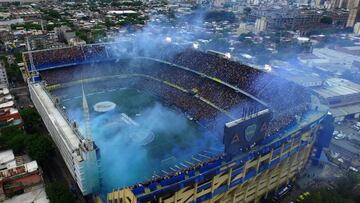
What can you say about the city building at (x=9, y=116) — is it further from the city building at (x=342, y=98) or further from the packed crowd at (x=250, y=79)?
the city building at (x=342, y=98)

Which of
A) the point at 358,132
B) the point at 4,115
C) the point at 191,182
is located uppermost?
the point at 191,182

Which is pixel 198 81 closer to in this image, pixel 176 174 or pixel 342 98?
pixel 342 98

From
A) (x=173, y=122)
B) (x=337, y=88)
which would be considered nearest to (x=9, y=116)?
(x=173, y=122)

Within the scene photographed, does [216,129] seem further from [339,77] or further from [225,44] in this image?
[225,44]

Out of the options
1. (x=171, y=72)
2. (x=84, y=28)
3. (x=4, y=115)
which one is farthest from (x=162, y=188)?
(x=84, y=28)

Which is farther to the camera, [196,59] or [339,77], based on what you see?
[339,77]

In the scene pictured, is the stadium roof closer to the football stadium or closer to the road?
the football stadium
